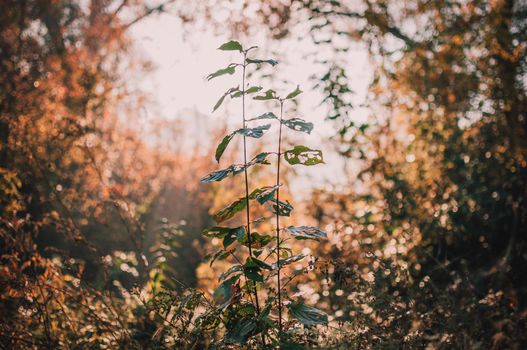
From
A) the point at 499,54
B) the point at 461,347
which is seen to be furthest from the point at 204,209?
the point at 461,347

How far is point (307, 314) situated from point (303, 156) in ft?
1.95

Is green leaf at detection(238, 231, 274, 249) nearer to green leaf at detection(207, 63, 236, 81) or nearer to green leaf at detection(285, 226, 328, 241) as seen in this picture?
green leaf at detection(285, 226, 328, 241)

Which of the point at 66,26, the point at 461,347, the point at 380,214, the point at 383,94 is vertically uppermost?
the point at 66,26

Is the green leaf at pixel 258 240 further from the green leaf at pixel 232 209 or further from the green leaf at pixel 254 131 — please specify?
the green leaf at pixel 254 131

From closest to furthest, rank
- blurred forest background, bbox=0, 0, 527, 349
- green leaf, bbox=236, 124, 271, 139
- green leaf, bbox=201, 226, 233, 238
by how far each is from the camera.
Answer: green leaf, bbox=236, 124, 271, 139
green leaf, bbox=201, 226, 233, 238
blurred forest background, bbox=0, 0, 527, 349

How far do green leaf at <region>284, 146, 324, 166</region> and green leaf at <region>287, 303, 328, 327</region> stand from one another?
547 millimetres

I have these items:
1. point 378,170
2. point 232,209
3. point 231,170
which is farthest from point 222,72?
point 378,170

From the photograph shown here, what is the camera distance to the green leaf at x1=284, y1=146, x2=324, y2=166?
1.55 meters

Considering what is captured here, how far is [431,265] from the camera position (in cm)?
358

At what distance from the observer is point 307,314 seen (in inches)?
60.1

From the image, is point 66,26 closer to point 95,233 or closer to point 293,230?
point 95,233

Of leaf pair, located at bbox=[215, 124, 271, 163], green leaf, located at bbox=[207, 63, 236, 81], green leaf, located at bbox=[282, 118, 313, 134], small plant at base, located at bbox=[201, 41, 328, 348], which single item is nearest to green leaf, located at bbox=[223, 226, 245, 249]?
small plant at base, located at bbox=[201, 41, 328, 348]

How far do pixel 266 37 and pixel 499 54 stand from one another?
229 centimetres

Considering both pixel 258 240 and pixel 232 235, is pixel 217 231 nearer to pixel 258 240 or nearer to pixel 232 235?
pixel 232 235
